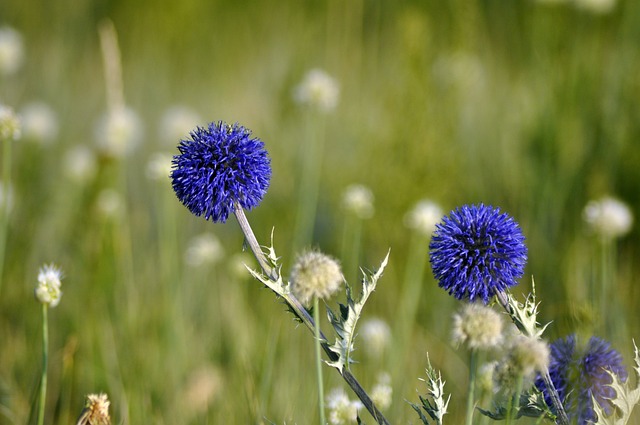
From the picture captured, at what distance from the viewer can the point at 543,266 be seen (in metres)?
2.83

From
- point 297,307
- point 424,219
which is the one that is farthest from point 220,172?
point 424,219

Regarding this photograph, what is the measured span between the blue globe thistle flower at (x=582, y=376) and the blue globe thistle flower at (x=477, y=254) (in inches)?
6.7

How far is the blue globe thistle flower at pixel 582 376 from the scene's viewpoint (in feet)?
4.14

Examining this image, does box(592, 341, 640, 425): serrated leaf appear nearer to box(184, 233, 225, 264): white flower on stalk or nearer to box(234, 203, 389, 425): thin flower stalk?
box(234, 203, 389, 425): thin flower stalk

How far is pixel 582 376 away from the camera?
1.29 metres

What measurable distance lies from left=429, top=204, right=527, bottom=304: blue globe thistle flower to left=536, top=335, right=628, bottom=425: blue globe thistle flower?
6.7 inches

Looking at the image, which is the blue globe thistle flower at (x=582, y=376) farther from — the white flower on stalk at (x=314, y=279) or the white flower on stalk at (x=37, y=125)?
the white flower on stalk at (x=37, y=125)

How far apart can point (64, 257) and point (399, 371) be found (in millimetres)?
1539

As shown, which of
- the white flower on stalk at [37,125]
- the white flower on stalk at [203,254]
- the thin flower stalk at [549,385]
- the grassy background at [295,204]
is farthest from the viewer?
the white flower on stalk at [37,125]

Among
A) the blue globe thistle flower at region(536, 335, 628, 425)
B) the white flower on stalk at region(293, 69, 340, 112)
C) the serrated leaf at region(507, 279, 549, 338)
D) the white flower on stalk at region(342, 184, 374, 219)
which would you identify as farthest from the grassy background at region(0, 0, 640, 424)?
the white flower on stalk at region(293, 69, 340, 112)

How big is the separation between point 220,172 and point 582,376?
0.66 m

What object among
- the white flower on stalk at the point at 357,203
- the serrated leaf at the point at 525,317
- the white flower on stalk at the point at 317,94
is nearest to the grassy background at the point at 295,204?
the serrated leaf at the point at 525,317

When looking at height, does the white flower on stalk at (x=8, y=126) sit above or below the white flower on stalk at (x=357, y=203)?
above

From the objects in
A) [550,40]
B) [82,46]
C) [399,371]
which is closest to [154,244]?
[399,371]
